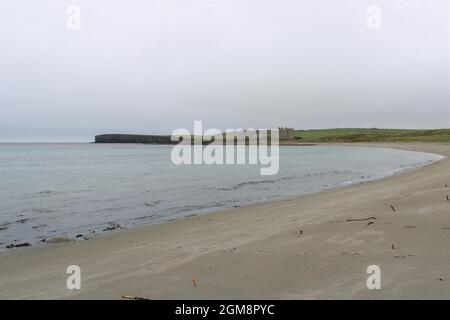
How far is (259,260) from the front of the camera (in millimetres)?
6344

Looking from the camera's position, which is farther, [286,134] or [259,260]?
[286,134]

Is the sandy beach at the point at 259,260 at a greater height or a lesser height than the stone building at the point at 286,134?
lesser

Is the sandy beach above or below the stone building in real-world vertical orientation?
below

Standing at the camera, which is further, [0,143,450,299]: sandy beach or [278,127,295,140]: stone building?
[278,127,295,140]: stone building

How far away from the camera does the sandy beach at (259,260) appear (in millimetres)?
4973

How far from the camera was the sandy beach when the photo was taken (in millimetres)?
4973

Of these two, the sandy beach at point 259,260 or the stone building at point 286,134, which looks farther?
the stone building at point 286,134
